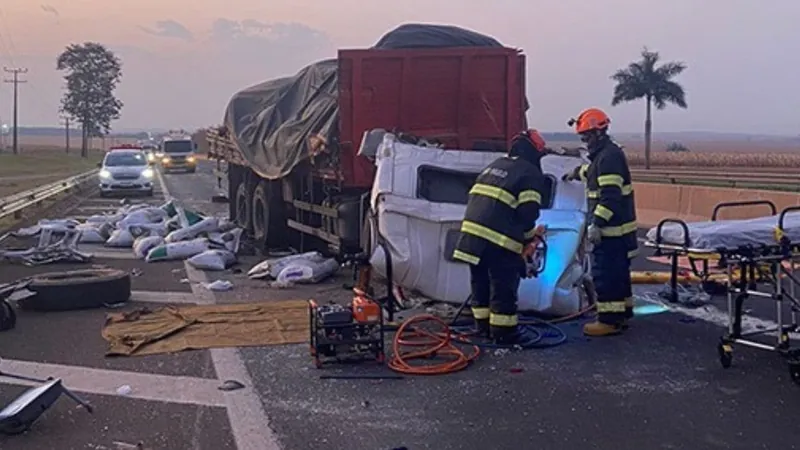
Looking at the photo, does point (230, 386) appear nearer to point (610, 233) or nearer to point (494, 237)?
point (494, 237)

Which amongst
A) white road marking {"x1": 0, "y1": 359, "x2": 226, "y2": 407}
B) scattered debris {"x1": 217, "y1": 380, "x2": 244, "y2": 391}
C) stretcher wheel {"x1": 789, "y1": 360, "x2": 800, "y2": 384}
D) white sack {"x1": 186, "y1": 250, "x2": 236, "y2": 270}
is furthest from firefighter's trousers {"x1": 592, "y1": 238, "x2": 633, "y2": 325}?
white sack {"x1": 186, "y1": 250, "x2": 236, "y2": 270}

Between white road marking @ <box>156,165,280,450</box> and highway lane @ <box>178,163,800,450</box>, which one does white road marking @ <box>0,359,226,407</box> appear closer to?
white road marking @ <box>156,165,280,450</box>

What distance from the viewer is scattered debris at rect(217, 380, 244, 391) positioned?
680cm

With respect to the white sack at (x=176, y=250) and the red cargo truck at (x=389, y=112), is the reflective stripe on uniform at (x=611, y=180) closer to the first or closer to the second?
the red cargo truck at (x=389, y=112)

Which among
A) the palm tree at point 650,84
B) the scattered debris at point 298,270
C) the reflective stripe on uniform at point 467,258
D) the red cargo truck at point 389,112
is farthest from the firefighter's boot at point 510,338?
the palm tree at point 650,84

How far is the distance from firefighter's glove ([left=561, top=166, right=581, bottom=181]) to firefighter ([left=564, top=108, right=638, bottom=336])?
0.30 metres

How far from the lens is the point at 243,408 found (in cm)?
630

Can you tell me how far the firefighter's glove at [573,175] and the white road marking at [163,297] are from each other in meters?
4.28

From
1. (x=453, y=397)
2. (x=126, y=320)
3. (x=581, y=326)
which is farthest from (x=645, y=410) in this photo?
(x=126, y=320)

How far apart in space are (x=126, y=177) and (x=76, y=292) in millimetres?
21647

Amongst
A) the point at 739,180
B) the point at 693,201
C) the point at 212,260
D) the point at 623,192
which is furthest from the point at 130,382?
the point at 739,180

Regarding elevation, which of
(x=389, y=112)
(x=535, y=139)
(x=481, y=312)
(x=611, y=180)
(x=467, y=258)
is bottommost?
(x=481, y=312)

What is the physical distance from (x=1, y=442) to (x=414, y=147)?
16.6ft

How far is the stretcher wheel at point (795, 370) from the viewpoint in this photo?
22.1 ft
